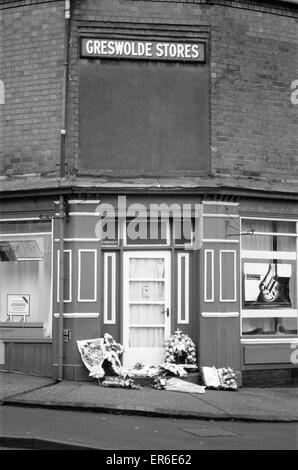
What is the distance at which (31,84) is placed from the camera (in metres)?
14.1

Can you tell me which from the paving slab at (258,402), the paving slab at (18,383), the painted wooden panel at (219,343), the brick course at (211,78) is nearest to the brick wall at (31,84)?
the brick course at (211,78)

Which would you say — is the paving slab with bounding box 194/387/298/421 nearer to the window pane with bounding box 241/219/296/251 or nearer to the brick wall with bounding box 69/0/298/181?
the window pane with bounding box 241/219/296/251

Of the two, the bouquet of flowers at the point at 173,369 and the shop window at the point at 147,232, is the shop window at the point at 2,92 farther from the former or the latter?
the bouquet of flowers at the point at 173,369

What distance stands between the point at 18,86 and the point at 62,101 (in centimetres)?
99

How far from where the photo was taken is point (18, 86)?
1421 cm

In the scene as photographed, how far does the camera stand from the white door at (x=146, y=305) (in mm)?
13828

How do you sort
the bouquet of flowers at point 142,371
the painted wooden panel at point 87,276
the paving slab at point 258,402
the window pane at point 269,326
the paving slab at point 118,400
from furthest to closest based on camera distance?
the window pane at point 269,326, the painted wooden panel at point 87,276, the bouquet of flowers at point 142,371, the paving slab at point 258,402, the paving slab at point 118,400

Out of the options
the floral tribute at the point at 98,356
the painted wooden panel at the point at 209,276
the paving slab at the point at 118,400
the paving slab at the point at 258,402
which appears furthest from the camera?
the painted wooden panel at the point at 209,276

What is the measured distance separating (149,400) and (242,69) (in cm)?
624

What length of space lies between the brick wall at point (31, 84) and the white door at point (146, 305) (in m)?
Answer: 2.30

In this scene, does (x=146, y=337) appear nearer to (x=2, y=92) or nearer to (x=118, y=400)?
(x=118, y=400)

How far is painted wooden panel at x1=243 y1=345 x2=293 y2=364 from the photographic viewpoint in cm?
1400
